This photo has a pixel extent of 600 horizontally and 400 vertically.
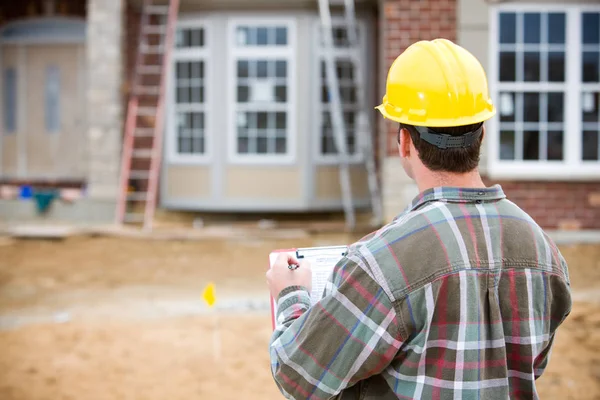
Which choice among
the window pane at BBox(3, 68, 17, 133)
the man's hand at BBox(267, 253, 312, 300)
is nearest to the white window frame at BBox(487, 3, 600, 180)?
the window pane at BBox(3, 68, 17, 133)

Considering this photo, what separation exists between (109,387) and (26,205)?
7.48 meters

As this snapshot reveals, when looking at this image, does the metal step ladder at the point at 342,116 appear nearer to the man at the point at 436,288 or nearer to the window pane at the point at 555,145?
the window pane at the point at 555,145

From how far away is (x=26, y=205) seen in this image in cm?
1131

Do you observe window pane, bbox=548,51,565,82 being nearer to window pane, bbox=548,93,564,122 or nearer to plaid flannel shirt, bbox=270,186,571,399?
window pane, bbox=548,93,564,122

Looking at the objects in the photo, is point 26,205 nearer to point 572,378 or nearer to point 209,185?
point 209,185

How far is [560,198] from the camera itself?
9.57 meters

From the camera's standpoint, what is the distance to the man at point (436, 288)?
4.78 feet

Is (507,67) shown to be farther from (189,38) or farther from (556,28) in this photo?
(189,38)

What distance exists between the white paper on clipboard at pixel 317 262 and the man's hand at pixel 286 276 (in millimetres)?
19

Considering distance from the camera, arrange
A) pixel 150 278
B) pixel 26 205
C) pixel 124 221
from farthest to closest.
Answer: pixel 26 205
pixel 124 221
pixel 150 278

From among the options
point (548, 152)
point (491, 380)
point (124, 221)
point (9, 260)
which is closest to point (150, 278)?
point (9, 260)

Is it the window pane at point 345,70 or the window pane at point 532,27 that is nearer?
the window pane at point 532,27

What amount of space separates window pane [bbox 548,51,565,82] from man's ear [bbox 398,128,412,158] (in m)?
8.78

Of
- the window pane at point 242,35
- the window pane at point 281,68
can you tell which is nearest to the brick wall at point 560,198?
the window pane at point 281,68
